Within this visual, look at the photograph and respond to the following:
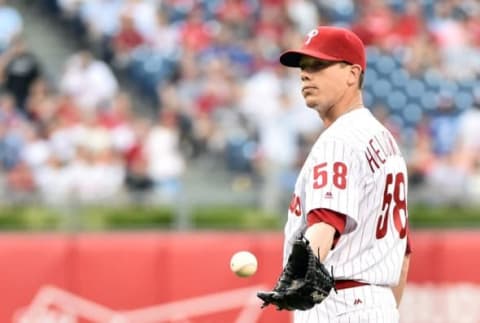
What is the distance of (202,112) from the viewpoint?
1166 cm

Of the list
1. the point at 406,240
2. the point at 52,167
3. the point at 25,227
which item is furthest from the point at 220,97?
the point at 406,240

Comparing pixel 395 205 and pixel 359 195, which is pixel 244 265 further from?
pixel 395 205

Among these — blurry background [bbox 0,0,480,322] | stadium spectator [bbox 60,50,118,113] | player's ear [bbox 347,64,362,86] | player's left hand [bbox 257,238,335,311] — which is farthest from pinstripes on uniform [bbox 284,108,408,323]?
stadium spectator [bbox 60,50,118,113]

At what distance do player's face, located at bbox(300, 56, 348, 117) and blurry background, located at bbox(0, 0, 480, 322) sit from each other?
4.84 metres

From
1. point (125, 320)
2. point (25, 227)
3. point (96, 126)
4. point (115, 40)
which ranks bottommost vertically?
point (125, 320)

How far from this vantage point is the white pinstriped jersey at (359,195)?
163 inches

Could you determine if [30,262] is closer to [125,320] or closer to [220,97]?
[125,320]

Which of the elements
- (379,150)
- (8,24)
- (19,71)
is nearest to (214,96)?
(19,71)

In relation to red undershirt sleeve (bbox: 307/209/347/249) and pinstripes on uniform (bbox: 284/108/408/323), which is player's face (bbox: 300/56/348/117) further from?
red undershirt sleeve (bbox: 307/209/347/249)

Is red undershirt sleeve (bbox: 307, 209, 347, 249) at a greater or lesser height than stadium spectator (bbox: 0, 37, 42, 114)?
lesser

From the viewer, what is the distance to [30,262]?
9.01 metres

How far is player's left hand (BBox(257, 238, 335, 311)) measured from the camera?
12.9 ft

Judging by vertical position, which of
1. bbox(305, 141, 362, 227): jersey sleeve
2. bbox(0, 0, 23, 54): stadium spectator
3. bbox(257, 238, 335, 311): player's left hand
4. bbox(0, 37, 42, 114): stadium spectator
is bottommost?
bbox(257, 238, 335, 311): player's left hand

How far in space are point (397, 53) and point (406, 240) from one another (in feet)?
28.4
